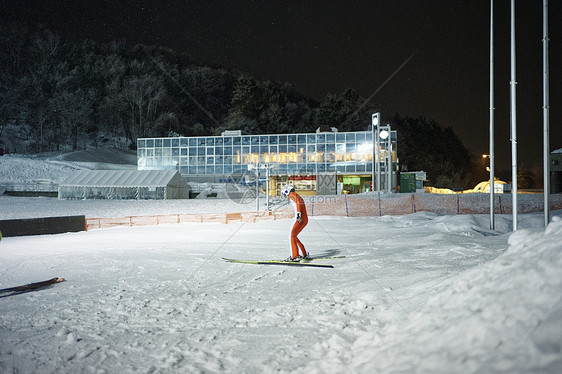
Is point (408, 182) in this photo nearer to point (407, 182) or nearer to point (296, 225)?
point (407, 182)

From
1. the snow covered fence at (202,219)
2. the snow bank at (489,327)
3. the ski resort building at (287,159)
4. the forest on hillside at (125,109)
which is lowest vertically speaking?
the snow covered fence at (202,219)

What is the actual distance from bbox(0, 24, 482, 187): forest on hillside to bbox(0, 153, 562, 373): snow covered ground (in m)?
70.1

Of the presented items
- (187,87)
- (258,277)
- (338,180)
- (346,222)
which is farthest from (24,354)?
(187,87)

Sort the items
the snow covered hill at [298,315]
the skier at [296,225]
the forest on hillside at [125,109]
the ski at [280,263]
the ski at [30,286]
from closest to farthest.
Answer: the snow covered hill at [298,315] < the ski at [30,286] < the ski at [280,263] < the skier at [296,225] < the forest on hillside at [125,109]

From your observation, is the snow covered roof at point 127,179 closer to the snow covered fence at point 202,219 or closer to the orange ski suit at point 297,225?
the snow covered fence at point 202,219

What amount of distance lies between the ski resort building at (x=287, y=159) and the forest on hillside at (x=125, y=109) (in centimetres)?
2394

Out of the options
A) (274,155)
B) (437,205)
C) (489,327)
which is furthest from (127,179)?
(489,327)

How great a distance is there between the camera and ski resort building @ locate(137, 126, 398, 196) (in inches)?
2037

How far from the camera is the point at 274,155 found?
54656 mm

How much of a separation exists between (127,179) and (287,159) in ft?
67.5

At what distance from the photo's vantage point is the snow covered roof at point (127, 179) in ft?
143

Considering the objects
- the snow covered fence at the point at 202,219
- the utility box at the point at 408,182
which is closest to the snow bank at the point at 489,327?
the snow covered fence at the point at 202,219

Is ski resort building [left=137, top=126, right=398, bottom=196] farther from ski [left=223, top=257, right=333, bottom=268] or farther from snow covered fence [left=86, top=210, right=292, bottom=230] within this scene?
ski [left=223, top=257, right=333, bottom=268]

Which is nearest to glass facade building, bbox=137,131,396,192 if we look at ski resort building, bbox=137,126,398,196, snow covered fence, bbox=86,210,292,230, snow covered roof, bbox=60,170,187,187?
ski resort building, bbox=137,126,398,196
